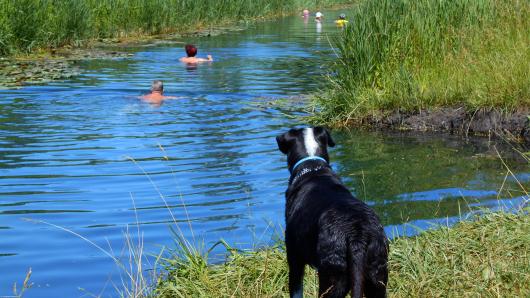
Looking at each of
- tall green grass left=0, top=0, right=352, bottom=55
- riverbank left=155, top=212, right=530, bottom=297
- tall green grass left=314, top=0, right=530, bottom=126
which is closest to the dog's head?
riverbank left=155, top=212, right=530, bottom=297

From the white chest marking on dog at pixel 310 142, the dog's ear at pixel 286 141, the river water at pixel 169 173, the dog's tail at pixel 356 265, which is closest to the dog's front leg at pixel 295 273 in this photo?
the dog's tail at pixel 356 265

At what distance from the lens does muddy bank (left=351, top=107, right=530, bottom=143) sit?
12078mm

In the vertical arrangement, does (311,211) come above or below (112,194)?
above

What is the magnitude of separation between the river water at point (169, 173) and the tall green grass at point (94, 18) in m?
4.05

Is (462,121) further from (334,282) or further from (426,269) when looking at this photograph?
(334,282)

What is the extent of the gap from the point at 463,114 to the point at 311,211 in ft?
27.6

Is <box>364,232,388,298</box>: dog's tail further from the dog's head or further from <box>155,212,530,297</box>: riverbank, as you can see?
the dog's head

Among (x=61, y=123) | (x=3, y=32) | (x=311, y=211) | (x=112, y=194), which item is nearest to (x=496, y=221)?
(x=311, y=211)

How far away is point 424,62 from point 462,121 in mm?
1356

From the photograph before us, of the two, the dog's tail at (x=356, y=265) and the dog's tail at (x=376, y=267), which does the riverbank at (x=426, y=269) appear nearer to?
the dog's tail at (x=376, y=267)

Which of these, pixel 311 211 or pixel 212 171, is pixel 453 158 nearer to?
pixel 212 171

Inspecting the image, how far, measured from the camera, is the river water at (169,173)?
7832 millimetres

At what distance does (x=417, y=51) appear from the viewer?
13844mm

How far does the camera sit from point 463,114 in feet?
42.5
